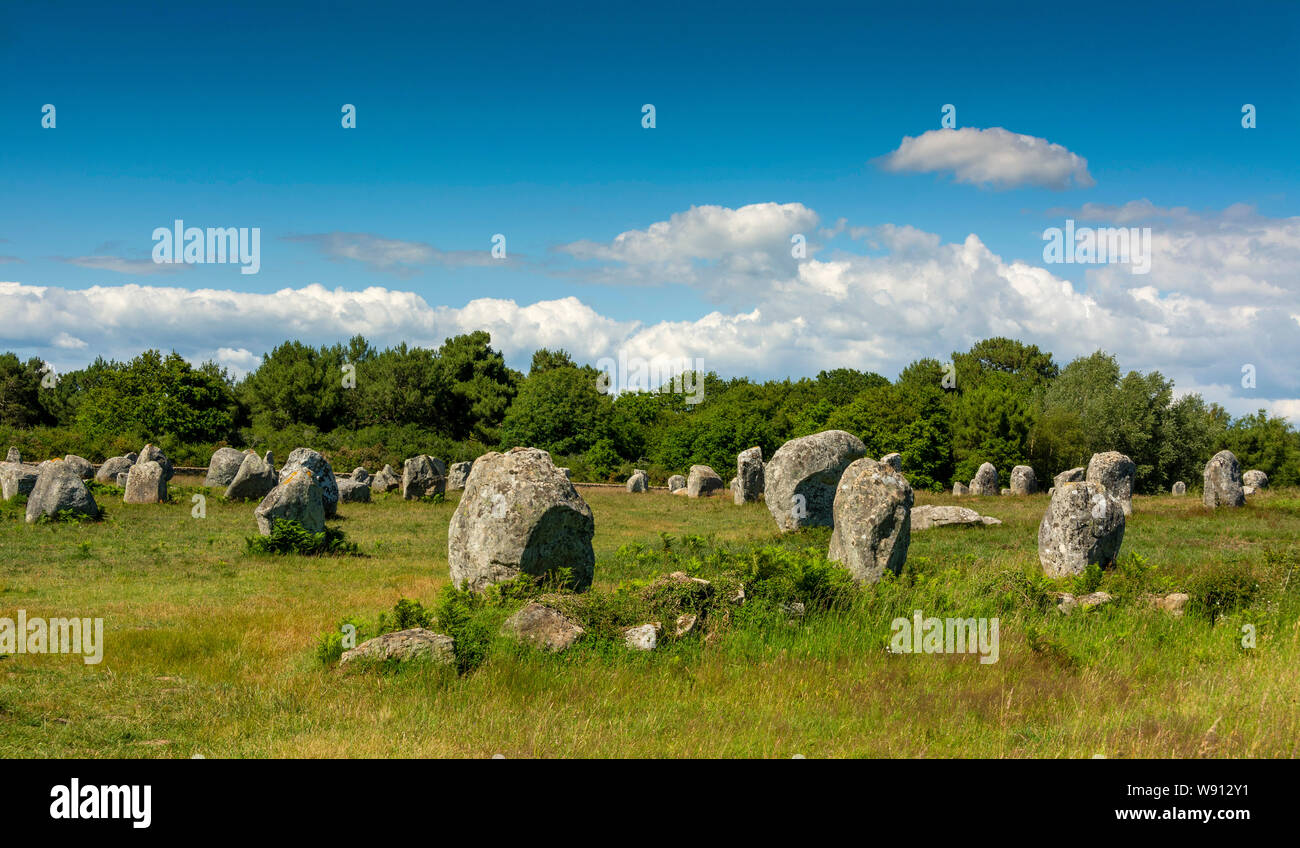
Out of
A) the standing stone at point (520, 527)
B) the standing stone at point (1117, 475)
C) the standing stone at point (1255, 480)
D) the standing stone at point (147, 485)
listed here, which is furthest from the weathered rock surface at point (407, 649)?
the standing stone at point (1255, 480)

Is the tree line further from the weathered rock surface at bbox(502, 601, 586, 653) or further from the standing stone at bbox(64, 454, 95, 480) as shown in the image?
the weathered rock surface at bbox(502, 601, 586, 653)

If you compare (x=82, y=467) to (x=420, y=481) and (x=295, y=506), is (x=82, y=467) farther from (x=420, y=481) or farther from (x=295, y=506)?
(x=295, y=506)

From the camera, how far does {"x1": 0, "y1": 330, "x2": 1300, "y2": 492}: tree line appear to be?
53031 millimetres

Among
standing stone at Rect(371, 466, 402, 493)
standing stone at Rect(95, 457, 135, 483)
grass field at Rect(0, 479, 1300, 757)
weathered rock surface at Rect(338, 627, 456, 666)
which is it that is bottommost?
grass field at Rect(0, 479, 1300, 757)

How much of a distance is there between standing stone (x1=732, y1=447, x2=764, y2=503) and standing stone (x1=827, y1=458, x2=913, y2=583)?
22581 mm

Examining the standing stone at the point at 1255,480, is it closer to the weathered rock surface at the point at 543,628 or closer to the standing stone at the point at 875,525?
the standing stone at the point at 875,525

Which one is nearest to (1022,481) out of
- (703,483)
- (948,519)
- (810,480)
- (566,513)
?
(703,483)

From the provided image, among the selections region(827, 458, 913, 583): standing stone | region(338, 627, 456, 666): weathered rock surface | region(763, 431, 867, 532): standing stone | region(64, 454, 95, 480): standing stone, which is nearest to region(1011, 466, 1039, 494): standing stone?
region(763, 431, 867, 532): standing stone

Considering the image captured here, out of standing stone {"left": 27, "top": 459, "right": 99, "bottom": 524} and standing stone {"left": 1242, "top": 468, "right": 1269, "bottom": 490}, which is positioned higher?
standing stone {"left": 27, "top": 459, "right": 99, "bottom": 524}

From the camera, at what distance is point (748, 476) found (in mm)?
38594

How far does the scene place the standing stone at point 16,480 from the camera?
89.4 ft

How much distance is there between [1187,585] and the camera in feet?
45.1

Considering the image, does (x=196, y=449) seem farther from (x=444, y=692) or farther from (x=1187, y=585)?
(x=1187, y=585)
